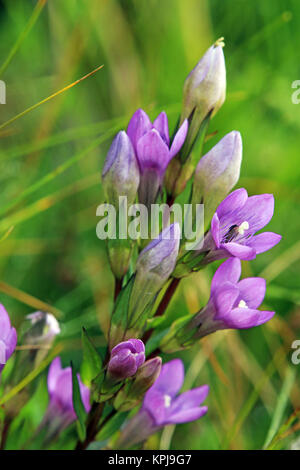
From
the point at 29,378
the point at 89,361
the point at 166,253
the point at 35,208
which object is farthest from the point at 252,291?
the point at 35,208

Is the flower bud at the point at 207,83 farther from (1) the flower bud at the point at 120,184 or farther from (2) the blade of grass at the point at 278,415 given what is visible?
(2) the blade of grass at the point at 278,415

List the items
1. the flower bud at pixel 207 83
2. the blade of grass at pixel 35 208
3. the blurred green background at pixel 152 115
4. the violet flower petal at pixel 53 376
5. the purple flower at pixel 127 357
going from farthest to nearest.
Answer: the blurred green background at pixel 152 115 → the blade of grass at pixel 35 208 → the violet flower petal at pixel 53 376 → the flower bud at pixel 207 83 → the purple flower at pixel 127 357

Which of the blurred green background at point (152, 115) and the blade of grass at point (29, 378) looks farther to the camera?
the blurred green background at point (152, 115)

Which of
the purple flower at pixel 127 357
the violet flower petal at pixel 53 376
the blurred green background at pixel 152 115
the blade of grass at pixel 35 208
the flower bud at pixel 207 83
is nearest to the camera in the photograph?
the purple flower at pixel 127 357

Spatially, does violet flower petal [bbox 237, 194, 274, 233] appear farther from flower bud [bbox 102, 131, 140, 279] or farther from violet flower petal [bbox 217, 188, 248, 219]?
flower bud [bbox 102, 131, 140, 279]

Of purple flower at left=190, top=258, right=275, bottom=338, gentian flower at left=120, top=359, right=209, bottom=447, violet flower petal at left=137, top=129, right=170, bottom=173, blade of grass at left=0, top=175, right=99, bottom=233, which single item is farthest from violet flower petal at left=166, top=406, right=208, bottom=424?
blade of grass at left=0, top=175, right=99, bottom=233

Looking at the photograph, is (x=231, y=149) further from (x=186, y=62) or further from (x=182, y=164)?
(x=186, y=62)

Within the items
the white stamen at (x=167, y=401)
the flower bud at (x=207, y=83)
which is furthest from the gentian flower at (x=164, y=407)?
the flower bud at (x=207, y=83)
